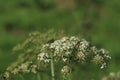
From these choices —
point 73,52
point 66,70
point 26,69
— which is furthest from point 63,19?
point 66,70

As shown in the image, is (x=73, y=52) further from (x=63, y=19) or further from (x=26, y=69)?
(x=63, y=19)

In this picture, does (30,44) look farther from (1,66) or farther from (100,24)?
(100,24)

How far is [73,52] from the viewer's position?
5.14m

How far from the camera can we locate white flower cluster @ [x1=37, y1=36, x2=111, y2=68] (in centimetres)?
507

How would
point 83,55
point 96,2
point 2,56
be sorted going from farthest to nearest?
point 96,2
point 2,56
point 83,55

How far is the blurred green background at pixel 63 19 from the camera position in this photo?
1465cm

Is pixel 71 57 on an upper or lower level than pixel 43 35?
lower

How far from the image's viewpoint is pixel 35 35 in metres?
6.14

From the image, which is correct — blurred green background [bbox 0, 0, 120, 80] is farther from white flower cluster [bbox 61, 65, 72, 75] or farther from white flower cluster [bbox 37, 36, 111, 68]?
white flower cluster [bbox 61, 65, 72, 75]

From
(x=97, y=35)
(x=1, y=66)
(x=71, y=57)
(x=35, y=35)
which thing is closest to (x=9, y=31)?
(x=97, y=35)

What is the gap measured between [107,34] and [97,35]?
53 cm

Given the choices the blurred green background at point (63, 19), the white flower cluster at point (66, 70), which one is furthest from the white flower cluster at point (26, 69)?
the blurred green background at point (63, 19)

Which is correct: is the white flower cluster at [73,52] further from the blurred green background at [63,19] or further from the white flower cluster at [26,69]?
the blurred green background at [63,19]

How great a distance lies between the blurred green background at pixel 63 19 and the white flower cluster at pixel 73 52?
320 inches
